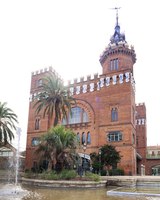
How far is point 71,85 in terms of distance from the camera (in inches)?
1730

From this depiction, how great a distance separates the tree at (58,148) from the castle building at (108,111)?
9.62m

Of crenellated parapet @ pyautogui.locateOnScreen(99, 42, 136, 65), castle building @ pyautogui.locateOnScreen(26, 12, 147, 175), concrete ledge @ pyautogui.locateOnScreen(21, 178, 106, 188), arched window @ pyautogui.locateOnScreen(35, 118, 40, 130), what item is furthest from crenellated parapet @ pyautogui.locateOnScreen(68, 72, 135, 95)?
concrete ledge @ pyautogui.locateOnScreen(21, 178, 106, 188)

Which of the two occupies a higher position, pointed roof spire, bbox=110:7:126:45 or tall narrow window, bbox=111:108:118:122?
pointed roof spire, bbox=110:7:126:45

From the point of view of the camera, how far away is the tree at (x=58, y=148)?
25781 mm

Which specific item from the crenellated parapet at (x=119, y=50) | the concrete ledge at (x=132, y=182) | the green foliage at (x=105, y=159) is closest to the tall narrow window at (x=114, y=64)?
the crenellated parapet at (x=119, y=50)

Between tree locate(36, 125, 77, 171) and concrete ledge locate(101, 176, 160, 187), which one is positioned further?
tree locate(36, 125, 77, 171)

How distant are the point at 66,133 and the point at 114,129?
11975mm

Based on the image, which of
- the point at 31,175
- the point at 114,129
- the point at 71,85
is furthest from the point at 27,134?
the point at 31,175

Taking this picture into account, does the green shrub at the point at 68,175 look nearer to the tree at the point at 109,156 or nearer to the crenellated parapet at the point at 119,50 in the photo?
the tree at the point at 109,156

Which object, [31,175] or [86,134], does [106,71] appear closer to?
[86,134]

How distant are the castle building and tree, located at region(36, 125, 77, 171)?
31.5 ft

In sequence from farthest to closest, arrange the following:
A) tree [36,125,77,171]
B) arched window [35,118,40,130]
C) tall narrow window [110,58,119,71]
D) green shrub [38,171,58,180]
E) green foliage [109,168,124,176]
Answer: arched window [35,118,40,130] < tall narrow window [110,58,119,71] < green foliage [109,168,124,176] < tree [36,125,77,171] < green shrub [38,171,58,180]

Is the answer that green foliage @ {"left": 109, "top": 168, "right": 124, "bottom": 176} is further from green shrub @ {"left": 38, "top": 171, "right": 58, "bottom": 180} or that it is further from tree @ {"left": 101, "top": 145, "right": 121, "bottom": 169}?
green shrub @ {"left": 38, "top": 171, "right": 58, "bottom": 180}

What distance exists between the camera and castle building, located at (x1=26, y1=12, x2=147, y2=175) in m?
36.4
